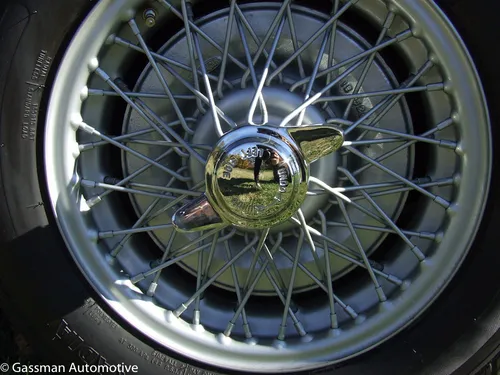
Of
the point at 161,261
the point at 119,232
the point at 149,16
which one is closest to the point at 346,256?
the point at 161,261

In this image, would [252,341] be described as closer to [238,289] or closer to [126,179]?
[238,289]

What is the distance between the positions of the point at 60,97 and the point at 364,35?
85 cm

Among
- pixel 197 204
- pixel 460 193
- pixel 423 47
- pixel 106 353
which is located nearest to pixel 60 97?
pixel 197 204

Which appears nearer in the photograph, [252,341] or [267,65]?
[267,65]

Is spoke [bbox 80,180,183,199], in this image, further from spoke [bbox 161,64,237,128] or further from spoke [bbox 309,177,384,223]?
spoke [bbox 309,177,384,223]

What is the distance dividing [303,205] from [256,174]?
1.10 ft

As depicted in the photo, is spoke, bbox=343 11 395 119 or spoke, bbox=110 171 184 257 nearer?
spoke, bbox=343 11 395 119

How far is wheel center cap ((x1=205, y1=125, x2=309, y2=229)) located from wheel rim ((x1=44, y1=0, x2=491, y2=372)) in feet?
0.52

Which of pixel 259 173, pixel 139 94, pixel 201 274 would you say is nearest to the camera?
pixel 259 173

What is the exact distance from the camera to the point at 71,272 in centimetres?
157

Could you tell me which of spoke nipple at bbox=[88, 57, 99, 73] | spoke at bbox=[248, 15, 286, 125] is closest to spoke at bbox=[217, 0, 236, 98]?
spoke at bbox=[248, 15, 286, 125]

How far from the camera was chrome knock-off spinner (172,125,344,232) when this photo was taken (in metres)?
1.33

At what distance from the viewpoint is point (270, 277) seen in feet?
5.40

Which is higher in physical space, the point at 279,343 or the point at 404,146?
the point at 404,146
